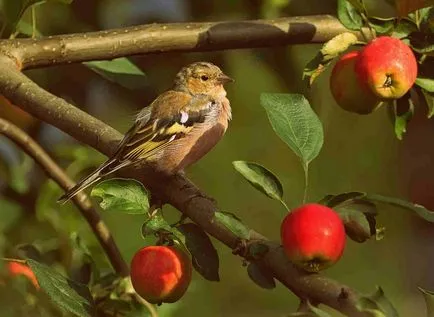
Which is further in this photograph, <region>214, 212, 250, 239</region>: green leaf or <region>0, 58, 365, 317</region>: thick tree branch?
<region>214, 212, 250, 239</region>: green leaf

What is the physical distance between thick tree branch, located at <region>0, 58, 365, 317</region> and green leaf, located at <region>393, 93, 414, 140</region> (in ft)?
2.38

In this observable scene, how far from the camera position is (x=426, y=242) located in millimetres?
5598

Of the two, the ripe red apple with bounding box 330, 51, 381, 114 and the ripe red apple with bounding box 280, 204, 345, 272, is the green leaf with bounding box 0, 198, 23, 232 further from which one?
the ripe red apple with bounding box 280, 204, 345, 272

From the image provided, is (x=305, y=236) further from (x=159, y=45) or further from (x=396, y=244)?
(x=396, y=244)

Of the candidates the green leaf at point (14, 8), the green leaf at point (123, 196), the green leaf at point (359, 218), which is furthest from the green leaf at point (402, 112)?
the green leaf at point (14, 8)

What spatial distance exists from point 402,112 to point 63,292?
128 centimetres

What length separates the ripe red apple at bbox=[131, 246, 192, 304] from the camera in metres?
2.55

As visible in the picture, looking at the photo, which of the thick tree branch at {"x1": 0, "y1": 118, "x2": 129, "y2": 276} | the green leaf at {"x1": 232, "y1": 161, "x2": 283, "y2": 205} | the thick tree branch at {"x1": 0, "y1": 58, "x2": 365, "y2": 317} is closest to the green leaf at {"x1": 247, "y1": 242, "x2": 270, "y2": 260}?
the thick tree branch at {"x1": 0, "y1": 58, "x2": 365, "y2": 317}

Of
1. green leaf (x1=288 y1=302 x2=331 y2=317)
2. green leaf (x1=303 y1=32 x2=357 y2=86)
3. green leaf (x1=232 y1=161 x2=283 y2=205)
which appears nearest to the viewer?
green leaf (x1=288 y1=302 x2=331 y2=317)

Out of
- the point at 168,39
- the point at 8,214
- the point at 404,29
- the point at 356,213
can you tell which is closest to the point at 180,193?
the point at 356,213

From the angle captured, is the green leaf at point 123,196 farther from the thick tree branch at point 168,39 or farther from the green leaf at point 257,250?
the thick tree branch at point 168,39

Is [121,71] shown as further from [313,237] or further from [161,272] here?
[313,237]

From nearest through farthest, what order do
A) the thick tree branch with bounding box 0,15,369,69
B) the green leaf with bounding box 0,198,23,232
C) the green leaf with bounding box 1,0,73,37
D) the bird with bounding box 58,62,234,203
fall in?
the bird with bounding box 58,62,234,203 → the green leaf with bounding box 1,0,73,37 → the thick tree branch with bounding box 0,15,369,69 → the green leaf with bounding box 0,198,23,232

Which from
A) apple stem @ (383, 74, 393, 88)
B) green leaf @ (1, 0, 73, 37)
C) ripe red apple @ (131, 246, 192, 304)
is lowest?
ripe red apple @ (131, 246, 192, 304)
